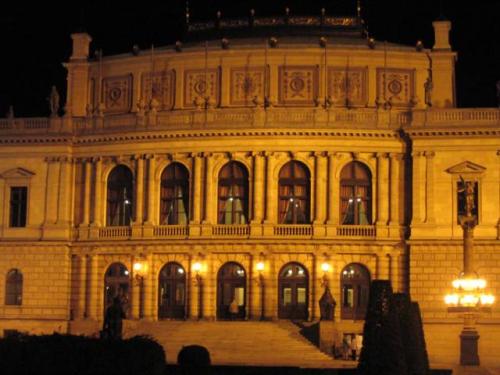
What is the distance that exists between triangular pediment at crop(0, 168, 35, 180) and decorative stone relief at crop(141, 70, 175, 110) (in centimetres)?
792

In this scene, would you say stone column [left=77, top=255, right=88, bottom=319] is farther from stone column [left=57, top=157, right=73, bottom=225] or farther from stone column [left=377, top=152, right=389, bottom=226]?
stone column [left=377, top=152, right=389, bottom=226]

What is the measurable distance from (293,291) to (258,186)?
5.97m

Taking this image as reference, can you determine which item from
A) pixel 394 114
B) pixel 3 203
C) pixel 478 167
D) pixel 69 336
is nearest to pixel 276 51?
pixel 394 114

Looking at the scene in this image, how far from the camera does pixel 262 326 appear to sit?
6500 cm

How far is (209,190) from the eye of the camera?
69.0m

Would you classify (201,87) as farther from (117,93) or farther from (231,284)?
(231,284)

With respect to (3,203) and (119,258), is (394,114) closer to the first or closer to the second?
(119,258)

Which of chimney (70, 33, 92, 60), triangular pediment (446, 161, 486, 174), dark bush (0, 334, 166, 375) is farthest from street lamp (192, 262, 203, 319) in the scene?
dark bush (0, 334, 166, 375)

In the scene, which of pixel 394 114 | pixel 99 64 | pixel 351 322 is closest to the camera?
pixel 351 322

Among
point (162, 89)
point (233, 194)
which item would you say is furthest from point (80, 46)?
point (233, 194)

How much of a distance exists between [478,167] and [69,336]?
1509 inches

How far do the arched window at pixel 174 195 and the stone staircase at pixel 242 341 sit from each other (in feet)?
21.3

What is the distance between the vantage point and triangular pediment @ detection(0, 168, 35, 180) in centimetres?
7212

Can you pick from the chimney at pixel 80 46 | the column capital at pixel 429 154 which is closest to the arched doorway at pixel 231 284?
the column capital at pixel 429 154
